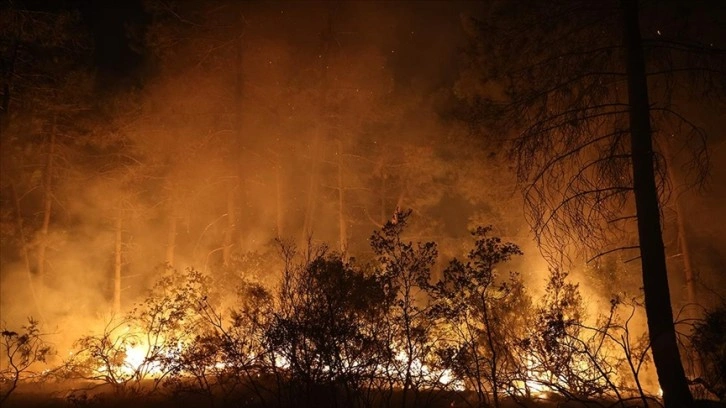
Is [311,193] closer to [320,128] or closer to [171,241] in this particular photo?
[320,128]

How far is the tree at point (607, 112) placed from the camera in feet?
24.0

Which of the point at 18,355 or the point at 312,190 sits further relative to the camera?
the point at 312,190

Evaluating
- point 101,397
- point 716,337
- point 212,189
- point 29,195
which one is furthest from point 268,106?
point 716,337

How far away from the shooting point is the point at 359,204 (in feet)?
90.9

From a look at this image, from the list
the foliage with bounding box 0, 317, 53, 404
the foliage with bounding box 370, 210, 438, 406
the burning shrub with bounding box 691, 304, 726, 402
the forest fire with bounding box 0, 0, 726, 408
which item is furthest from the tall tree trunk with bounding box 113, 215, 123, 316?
the burning shrub with bounding box 691, 304, 726, 402

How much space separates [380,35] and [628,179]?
14598 millimetres

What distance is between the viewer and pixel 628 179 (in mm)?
7949

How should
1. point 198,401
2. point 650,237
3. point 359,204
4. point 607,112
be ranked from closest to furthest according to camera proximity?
1. point 650,237
2. point 607,112
3. point 198,401
4. point 359,204

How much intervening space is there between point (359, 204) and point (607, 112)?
805 inches

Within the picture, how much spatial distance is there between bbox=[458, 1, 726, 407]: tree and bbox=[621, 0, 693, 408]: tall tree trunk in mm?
13

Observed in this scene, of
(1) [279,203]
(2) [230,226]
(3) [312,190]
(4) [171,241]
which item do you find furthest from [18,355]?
(3) [312,190]

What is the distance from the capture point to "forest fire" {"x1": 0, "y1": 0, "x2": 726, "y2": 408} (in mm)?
7879

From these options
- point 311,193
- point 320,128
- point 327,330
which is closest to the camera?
point 327,330

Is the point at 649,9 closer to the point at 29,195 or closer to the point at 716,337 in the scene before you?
the point at 716,337
